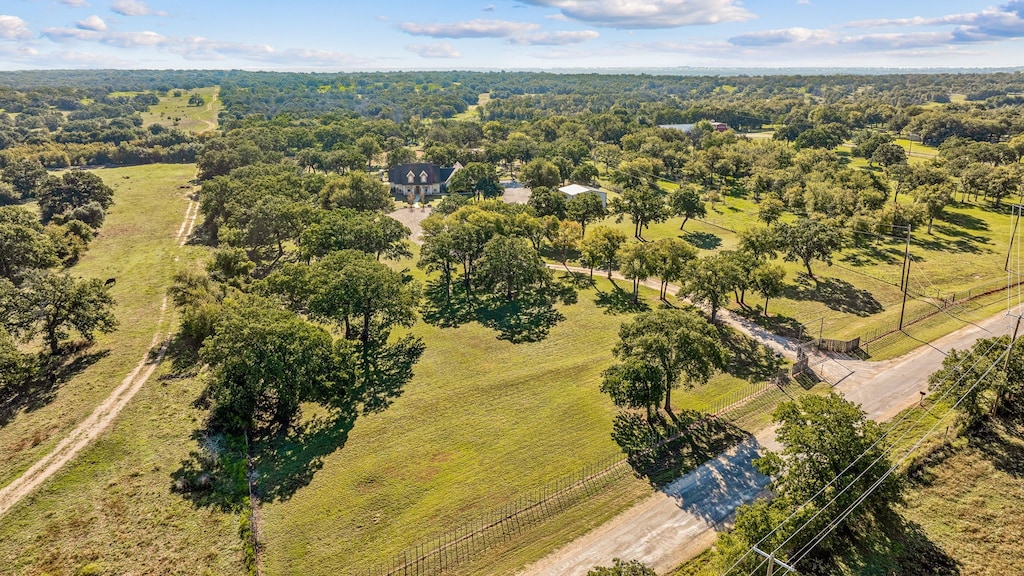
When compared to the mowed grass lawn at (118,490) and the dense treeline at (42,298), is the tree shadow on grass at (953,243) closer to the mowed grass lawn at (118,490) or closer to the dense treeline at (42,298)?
the mowed grass lawn at (118,490)

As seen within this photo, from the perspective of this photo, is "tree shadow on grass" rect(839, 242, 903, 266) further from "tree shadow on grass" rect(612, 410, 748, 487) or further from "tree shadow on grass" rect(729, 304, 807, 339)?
"tree shadow on grass" rect(612, 410, 748, 487)

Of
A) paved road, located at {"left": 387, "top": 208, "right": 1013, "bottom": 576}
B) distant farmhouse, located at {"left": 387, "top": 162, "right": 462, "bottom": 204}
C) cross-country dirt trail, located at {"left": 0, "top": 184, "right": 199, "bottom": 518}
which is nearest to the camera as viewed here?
paved road, located at {"left": 387, "top": 208, "right": 1013, "bottom": 576}

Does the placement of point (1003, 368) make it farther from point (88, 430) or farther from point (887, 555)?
point (88, 430)

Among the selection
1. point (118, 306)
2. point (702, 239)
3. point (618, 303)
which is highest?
point (702, 239)

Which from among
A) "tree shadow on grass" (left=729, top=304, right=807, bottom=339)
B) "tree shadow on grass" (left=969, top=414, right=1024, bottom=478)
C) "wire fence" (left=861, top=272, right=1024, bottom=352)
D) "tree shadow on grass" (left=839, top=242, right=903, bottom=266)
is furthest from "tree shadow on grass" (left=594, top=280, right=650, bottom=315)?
"tree shadow on grass" (left=839, top=242, right=903, bottom=266)

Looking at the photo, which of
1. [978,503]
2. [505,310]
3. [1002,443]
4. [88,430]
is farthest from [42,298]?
[1002,443]

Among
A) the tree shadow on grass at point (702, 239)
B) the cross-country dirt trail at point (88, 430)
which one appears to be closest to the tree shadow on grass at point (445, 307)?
the cross-country dirt trail at point (88, 430)

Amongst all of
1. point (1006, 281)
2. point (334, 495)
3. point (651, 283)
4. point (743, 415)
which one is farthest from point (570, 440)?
point (1006, 281)
